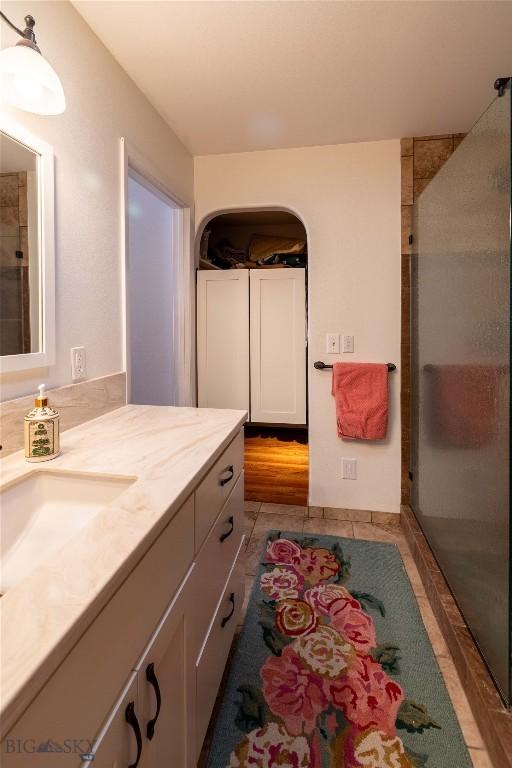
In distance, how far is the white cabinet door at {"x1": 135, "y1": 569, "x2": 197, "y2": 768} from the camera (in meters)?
0.66

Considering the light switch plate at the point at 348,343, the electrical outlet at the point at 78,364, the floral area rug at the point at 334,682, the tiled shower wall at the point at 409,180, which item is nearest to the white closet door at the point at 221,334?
the light switch plate at the point at 348,343

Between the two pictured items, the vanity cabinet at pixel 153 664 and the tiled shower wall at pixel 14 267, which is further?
the tiled shower wall at pixel 14 267

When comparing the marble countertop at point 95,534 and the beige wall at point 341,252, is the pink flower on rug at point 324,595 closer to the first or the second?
the beige wall at point 341,252

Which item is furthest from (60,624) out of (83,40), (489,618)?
(83,40)

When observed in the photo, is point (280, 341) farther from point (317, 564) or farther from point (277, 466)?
point (317, 564)

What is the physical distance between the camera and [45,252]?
3.96 ft

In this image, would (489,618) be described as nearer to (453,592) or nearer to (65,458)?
(453,592)

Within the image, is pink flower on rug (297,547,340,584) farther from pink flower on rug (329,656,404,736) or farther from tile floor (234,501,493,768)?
pink flower on rug (329,656,404,736)

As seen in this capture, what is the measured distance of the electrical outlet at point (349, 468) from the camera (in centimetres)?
246

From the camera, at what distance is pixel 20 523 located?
0.84 meters

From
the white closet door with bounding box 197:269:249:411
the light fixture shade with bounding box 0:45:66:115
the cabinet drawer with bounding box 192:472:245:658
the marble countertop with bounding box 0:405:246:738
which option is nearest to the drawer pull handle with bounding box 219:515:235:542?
the cabinet drawer with bounding box 192:472:245:658

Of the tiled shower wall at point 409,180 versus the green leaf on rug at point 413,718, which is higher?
the tiled shower wall at point 409,180

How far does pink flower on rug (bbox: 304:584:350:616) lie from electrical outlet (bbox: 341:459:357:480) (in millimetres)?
750

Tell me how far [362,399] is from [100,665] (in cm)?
202
